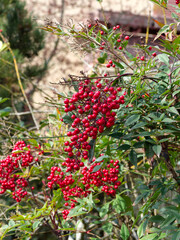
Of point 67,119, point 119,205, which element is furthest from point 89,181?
point 67,119

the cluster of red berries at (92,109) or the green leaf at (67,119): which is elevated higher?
the cluster of red berries at (92,109)

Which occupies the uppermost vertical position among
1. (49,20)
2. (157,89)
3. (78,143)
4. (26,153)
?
→ (49,20)

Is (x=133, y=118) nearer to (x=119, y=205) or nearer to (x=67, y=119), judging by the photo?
(x=67, y=119)

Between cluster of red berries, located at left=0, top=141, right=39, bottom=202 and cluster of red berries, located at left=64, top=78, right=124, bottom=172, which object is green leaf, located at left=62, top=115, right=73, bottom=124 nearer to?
cluster of red berries, located at left=64, top=78, right=124, bottom=172

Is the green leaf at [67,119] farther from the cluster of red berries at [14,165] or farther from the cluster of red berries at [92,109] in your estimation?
the cluster of red berries at [14,165]

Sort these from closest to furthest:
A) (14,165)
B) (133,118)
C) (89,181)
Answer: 1. (133,118)
2. (89,181)
3. (14,165)

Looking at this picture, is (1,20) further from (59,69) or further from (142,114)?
(142,114)

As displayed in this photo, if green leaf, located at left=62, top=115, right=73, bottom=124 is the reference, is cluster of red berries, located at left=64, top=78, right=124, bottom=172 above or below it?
above

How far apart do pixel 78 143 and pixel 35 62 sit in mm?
2357

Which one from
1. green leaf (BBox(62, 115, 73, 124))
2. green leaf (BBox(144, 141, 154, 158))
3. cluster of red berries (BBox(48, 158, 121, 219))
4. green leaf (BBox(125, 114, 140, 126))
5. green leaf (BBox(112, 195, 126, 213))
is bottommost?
green leaf (BBox(112, 195, 126, 213))

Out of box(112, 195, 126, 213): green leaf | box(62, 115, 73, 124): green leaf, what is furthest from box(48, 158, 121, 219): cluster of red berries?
box(62, 115, 73, 124): green leaf

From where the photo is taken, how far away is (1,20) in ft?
7.97

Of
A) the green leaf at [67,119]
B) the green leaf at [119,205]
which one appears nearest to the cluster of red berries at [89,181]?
the green leaf at [119,205]

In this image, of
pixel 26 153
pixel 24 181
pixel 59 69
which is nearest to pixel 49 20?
pixel 26 153
